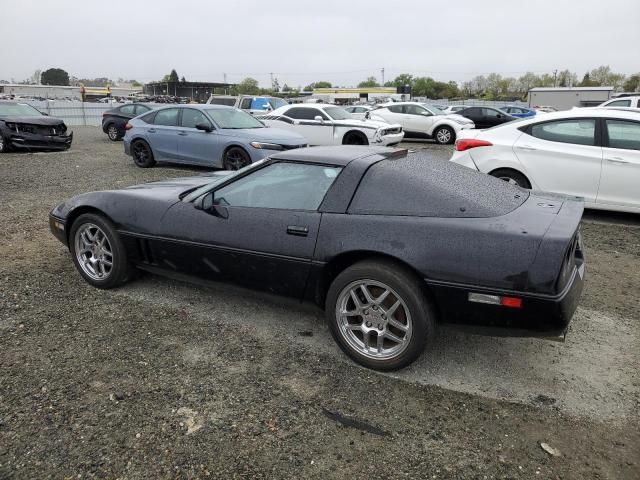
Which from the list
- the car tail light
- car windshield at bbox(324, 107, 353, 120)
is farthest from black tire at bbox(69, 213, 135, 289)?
car windshield at bbox(324, 107, 353, 120)

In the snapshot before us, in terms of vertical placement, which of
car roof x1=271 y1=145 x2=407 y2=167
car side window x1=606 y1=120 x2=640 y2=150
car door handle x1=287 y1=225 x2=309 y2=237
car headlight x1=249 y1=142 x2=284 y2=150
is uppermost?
car side window x1=606 y1=120 x2=640 y2=150

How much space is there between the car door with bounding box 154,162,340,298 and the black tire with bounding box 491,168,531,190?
4147mm

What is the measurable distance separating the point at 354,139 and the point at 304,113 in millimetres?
1667

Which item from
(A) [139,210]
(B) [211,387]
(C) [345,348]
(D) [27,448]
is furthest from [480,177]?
(D) [27,448]

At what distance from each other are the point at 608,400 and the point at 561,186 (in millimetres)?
4193

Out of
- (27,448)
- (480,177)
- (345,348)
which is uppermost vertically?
(480,177)

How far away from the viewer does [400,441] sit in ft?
8.32

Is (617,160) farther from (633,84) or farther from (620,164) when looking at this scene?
(633,84)

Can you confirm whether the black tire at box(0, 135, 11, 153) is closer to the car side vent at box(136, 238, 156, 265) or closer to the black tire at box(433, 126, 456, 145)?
the car side vent at box(136, 238, 156, 265)

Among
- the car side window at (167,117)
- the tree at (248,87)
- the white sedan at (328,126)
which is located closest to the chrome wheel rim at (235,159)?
the car side window at (167,117)

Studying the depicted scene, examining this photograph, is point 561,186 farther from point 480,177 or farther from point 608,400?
point 608,400

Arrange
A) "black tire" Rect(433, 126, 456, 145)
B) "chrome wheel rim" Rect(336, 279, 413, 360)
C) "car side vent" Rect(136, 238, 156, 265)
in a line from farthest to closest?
"black tire" Rect(433, 126, 456, 145)
"car side vent" Rect(136, 238, 156, 265)
"chrome wheel rim" Rect(336, 279, 413, 360)

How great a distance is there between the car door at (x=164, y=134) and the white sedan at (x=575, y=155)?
21.2 feet

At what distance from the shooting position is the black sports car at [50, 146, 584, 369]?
2771 mm
